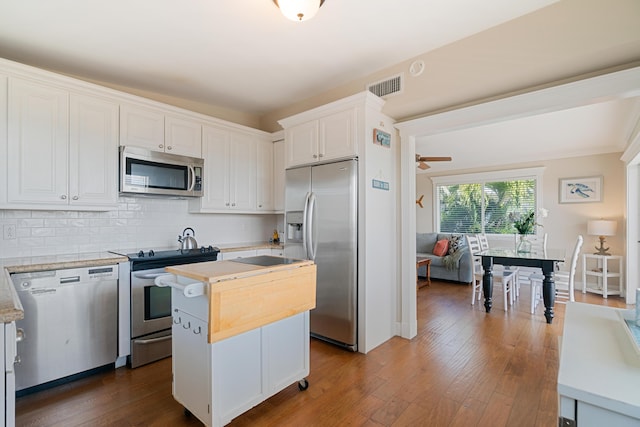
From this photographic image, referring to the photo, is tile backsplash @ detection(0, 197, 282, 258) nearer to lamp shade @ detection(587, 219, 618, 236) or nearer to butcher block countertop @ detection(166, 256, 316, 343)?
butcher block countertop @ detection(166, 256, 316, 343)

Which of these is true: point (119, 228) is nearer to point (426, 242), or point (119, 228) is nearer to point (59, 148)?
point (59, 148)

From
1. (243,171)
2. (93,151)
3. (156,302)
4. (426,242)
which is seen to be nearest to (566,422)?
(156,302)

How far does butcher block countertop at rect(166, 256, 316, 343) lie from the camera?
5.28 ft

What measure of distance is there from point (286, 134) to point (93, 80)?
6.69 feet

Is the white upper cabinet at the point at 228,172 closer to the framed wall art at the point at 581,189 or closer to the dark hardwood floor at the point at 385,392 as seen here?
the dark hardwood floor at the point at 385,392

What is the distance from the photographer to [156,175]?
9.84 ft

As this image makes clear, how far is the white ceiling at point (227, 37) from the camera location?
2082 millimetres

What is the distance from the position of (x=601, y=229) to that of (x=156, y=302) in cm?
640

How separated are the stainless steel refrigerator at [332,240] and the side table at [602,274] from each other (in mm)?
4473

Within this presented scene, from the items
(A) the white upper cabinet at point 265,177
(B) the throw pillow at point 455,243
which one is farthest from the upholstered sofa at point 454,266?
(A) the white upper cabinet at point 265,177

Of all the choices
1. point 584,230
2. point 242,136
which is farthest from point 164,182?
point 584,230

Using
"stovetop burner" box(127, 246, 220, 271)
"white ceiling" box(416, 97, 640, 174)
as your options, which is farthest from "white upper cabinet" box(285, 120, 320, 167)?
"white ceiling" box(416, 97, 640, 174)

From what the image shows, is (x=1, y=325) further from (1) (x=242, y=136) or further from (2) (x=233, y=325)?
(1) (x=242, y=136)

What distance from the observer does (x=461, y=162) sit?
21.2ft
